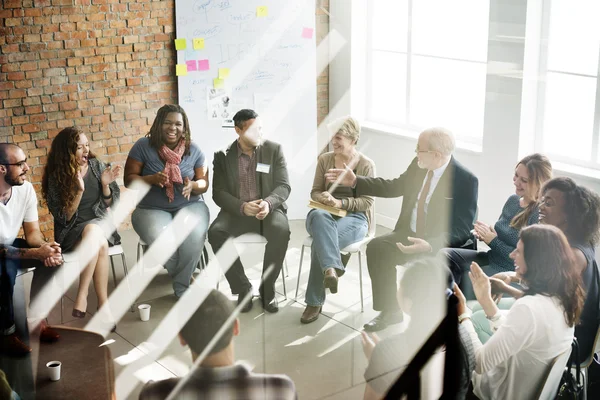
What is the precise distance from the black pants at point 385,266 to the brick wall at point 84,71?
2.63 metres

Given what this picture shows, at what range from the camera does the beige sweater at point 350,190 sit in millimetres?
5066

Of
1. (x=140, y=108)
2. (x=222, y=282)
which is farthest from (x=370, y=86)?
(x=222, y=282)

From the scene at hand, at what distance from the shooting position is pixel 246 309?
5.10m

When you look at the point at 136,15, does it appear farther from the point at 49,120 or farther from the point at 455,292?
the point at 455,292

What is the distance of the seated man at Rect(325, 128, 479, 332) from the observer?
4613 millimetres

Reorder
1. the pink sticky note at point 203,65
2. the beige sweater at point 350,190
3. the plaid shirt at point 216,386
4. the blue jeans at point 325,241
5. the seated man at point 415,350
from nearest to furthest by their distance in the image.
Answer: the plaid shirt at point 216,386
the seated man at point 415,350
the blue jeans at point 325,241
the beige sweater at point 350,190
the pink sticky note at point 203,65

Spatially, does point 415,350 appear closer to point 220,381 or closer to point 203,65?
point 220,381

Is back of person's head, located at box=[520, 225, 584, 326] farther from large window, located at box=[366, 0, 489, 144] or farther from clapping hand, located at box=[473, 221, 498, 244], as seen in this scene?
large window, located at box=[366, 0, 489, 144]

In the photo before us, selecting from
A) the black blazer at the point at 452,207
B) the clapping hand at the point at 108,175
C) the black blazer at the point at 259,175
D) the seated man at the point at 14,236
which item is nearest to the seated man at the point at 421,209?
the black blazer at the point at 452,207

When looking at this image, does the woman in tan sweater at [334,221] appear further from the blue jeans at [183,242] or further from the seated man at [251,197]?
the blue jeans at [183,242]

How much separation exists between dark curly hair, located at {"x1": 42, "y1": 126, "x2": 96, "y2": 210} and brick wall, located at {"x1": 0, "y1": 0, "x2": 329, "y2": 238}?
1394 millimetres

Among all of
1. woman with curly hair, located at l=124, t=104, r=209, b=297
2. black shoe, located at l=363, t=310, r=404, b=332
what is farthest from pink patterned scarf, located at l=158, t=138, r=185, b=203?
black shoe, located at l=363, t=310, r=404, b=332

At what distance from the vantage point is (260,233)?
205 inches

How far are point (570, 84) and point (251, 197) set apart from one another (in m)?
2.39
